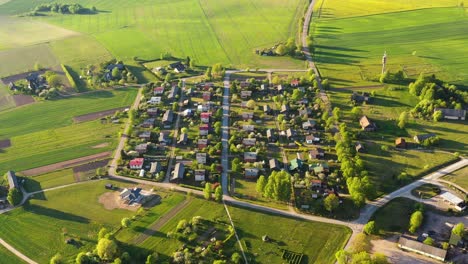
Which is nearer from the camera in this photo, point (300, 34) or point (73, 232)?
point (73, 232)

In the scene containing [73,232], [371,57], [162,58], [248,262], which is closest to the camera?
[248,262]

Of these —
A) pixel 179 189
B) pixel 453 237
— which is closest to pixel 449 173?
pixel 453 237

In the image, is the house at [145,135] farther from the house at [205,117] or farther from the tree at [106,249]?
the tree at [106,249]

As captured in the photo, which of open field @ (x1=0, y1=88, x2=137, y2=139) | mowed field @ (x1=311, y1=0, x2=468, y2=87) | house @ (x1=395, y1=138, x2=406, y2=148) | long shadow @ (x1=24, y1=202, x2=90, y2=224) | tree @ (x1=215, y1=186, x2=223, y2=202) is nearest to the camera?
long shadow @ (x1=24, y1=202, x2=90, y2=224)

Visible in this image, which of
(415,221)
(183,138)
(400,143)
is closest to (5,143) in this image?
(183,138)

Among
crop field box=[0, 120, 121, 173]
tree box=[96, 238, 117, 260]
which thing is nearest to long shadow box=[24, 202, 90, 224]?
tree box=[96, 238, 117, 260]

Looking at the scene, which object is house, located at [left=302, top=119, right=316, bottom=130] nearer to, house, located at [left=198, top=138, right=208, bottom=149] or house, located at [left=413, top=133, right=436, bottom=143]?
house, located at [left=413, top=133, right=436, bottom=143]

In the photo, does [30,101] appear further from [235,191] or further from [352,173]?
[352,173]
